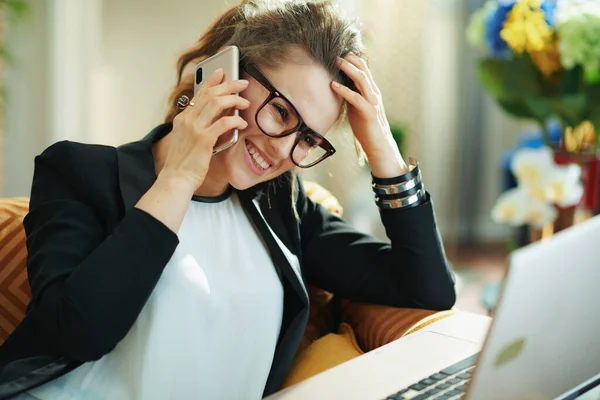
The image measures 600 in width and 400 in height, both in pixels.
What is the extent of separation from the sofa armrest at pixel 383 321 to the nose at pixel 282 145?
1.38 feet

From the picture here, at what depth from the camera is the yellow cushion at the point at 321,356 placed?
128 cm

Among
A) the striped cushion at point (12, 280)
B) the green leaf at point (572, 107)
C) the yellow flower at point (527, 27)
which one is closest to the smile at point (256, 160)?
the striped cushion at point (12, 280)

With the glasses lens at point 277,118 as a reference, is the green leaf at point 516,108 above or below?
below

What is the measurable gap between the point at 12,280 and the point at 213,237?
1.26 feet

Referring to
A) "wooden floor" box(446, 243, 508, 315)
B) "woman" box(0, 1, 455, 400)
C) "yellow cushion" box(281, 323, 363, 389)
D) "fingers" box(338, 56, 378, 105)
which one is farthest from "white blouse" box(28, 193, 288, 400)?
"wooden floor" box(446, 243, 508, 315)

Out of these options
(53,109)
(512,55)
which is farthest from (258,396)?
(53,109)

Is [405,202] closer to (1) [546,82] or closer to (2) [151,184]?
(2) [151,184]

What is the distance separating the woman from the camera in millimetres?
957

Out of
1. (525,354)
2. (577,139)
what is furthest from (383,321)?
(577,139)

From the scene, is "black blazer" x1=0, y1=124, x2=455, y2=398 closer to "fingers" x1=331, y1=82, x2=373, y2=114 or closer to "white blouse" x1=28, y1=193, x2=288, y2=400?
"white blouse" x1=28, y1=193, x2=288, y2=400

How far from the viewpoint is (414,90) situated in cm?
420

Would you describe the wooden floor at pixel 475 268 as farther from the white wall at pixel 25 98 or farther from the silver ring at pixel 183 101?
the silver ring at pixel 183 101

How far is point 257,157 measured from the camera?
3.75 ft

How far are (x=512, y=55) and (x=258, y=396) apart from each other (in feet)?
4.45
